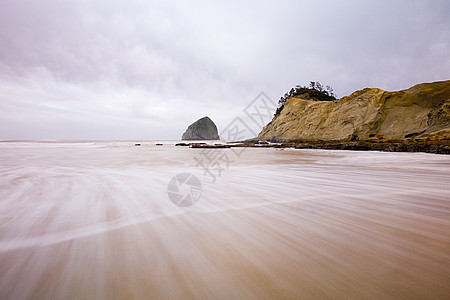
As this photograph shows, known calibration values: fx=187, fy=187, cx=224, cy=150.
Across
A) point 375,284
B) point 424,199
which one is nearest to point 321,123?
point 424,199

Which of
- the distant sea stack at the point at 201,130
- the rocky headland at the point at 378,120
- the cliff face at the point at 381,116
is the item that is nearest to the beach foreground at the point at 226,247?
the rocky headland at the point at 378,120

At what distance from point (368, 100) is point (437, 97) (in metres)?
5.04

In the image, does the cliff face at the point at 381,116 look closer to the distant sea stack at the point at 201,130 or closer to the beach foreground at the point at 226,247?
the beach foreground at the point at 226,247

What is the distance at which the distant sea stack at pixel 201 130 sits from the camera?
92062 mm

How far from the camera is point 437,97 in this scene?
14.3 meters

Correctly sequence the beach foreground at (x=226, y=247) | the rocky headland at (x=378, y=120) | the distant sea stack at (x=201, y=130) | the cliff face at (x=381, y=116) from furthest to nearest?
the distant sea stack at (x=201, y=130), the cliff face at (x=381, y=116), the rocky headland at (x=378, y=120), the beach foreground at (x=226, y=247)

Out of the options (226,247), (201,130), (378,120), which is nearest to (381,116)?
(378,120)

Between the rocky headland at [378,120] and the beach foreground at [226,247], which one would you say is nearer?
the beach foreground at [226,247]

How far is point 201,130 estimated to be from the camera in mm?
92125

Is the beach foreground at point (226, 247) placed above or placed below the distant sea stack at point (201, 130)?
below

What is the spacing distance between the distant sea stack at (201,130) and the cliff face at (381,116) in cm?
6921

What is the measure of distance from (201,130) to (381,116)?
7953 centimetres

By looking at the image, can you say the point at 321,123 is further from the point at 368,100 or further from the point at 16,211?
the point at 16,211

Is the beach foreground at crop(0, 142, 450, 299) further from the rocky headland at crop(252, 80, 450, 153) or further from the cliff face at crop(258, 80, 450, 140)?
the cliff face at crop(258, 80, 450, 140)
